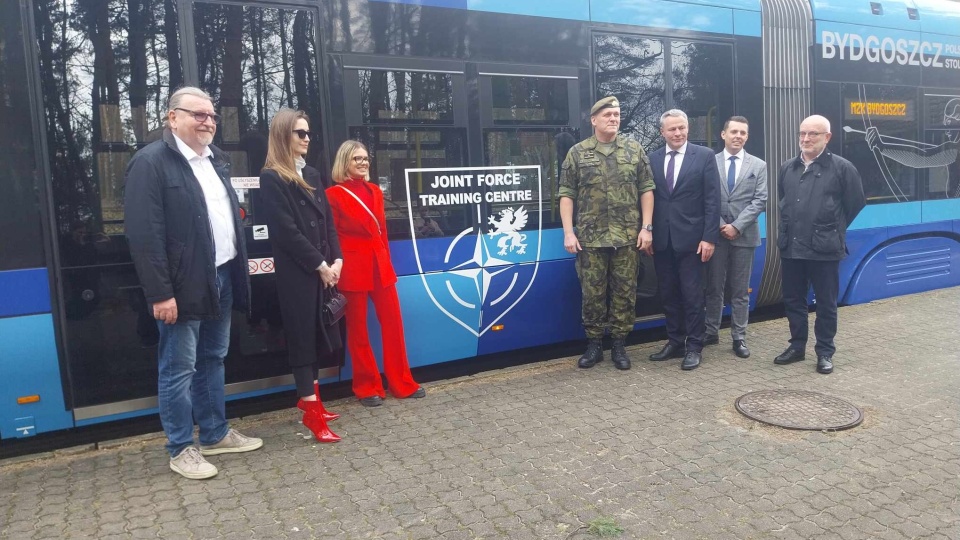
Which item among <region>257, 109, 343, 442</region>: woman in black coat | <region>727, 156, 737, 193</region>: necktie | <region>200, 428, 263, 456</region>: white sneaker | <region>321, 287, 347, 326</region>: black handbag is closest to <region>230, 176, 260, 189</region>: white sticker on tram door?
<region>257, 109, 343, 442</region>: woman in black coat

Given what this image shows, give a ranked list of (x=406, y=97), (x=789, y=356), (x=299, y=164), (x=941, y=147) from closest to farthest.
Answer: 1. (x=299, y=164)
2. (x=406, y=97)
3. (x=789, y=356)
4. (x=941, y=147)

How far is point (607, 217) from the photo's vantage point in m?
5.33

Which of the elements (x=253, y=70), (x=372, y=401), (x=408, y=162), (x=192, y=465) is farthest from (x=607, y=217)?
(x=192, y=465)

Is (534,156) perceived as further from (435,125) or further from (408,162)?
(408,162)

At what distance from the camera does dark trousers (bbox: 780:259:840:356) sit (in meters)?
5.42

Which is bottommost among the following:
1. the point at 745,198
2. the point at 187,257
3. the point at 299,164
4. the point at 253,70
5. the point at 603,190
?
the point at 187,257

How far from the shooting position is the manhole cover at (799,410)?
4.29 metres

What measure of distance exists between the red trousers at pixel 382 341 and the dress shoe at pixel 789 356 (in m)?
2.96

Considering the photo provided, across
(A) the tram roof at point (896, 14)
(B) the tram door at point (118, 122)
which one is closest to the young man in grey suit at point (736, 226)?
(A) the tram roof at point (896, 14)

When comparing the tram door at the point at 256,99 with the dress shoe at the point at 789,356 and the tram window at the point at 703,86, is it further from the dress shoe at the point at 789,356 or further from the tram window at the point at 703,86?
the dress shoe at the point at 789,356

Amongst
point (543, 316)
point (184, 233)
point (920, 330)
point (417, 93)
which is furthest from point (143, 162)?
point (920, 330)

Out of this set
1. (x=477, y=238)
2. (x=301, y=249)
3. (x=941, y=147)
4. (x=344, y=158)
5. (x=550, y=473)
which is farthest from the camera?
(x=941, y=147)

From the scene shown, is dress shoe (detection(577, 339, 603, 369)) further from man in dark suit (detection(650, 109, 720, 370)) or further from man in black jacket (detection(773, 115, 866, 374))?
man in black jacket (detection(773, 115, 866, 374))

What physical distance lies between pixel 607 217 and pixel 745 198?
51.0 inches
